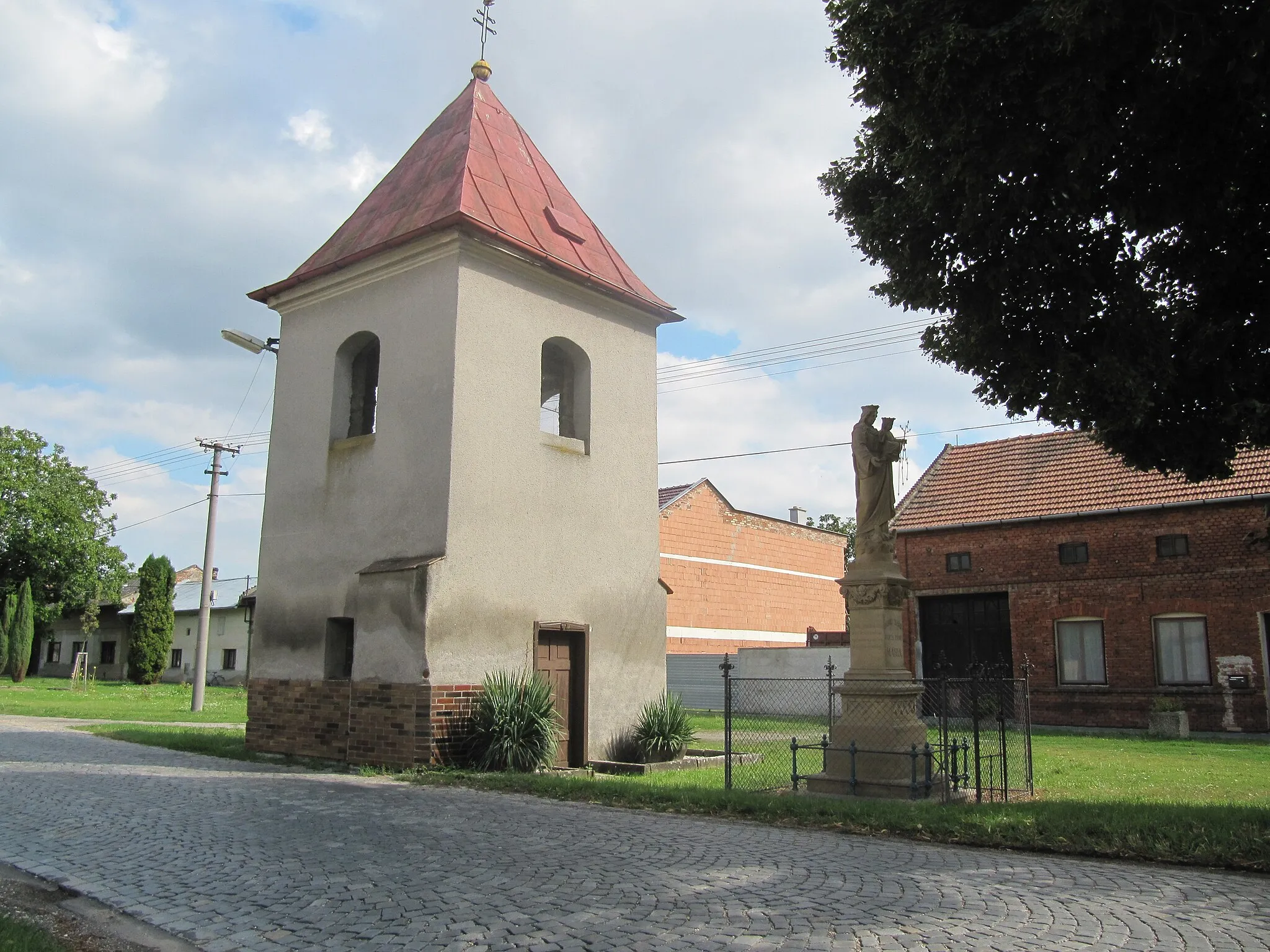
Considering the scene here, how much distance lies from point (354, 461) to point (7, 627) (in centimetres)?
4544

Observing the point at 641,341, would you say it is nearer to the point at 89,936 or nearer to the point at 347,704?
the point at 347,704

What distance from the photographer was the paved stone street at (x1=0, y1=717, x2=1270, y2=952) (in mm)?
5180

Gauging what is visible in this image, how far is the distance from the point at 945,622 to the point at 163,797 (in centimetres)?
2120

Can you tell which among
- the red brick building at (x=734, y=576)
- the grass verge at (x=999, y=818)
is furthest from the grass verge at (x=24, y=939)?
the red brick building at (x=734, y=576)

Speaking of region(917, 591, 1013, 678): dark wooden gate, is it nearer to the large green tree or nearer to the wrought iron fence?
the wrought iron fence

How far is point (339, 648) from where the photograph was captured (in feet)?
47.4

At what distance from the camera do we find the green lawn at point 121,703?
2359 centimetres

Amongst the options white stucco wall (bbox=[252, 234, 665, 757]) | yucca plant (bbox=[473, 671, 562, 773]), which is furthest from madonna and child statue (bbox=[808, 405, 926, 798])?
white stucco wall (bbox=[252, 234, 665, 757])

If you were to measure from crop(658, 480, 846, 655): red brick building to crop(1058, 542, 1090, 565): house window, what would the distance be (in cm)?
1316

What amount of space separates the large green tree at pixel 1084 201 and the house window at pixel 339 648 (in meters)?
9.16

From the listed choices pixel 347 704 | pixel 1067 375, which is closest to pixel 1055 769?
pixel 1067 375

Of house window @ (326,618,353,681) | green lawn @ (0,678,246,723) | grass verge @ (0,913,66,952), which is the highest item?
house window @ (326,618,353,681)

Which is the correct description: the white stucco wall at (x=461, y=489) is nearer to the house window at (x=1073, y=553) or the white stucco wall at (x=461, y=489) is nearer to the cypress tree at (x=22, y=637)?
the house window at (x=1073, y=553)

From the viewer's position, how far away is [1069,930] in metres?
A: 5.23
